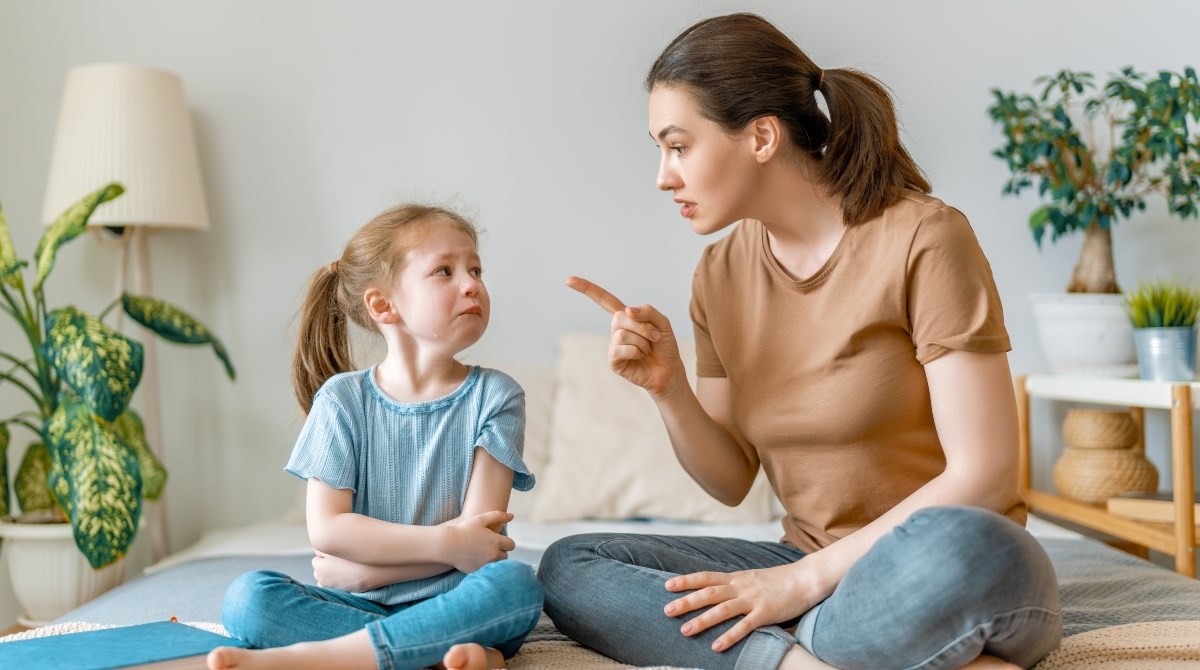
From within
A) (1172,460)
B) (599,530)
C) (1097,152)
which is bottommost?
(599,530)

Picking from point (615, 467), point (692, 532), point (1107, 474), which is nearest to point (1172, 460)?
point (1107, 474)

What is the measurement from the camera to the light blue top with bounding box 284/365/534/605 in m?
1.31

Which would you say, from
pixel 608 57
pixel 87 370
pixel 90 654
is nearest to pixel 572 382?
pixel 608 57

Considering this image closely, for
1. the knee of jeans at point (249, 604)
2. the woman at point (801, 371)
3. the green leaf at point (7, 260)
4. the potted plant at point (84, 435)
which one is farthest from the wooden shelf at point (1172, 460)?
the green leaf at point (7, 260)

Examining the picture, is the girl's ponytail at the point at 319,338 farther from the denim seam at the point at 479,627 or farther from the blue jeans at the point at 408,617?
the denim seam at the point at 479,627

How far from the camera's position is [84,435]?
6.00 ft

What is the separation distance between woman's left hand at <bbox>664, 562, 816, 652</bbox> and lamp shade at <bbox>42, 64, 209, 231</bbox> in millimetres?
1495

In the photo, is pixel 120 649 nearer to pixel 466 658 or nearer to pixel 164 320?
pixel 466 658

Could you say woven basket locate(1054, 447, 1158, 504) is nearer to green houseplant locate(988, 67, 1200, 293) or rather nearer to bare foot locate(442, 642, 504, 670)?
green houseplant locate(988, 67, 1200, 293)

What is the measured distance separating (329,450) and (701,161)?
554 mm

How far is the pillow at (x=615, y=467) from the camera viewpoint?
7.16 ft

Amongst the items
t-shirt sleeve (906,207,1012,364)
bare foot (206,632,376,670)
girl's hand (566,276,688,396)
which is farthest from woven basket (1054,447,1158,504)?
bare foot (206,632,376,670)

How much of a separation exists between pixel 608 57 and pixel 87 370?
1.29 meters

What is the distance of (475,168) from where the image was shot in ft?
8.16
